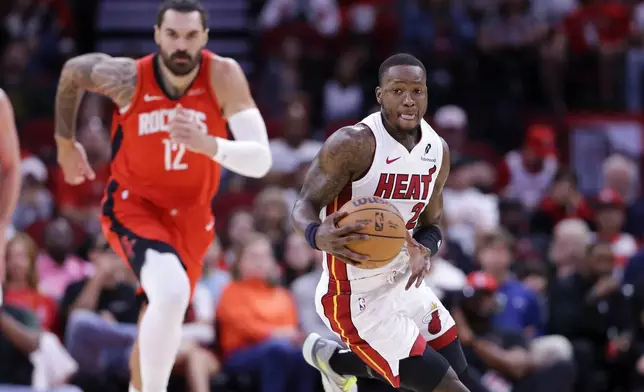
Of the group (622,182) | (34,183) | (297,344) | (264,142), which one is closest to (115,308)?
(297,344)

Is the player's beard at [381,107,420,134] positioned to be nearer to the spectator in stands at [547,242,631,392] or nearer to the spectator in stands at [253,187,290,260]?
the spectator in stands at [547,242,631,392]

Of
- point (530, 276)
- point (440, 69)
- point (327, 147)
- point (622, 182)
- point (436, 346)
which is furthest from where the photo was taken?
point (440, 69)

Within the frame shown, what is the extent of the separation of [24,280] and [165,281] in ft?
11.1

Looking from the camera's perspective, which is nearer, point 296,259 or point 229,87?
point 229,87

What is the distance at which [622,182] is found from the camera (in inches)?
463

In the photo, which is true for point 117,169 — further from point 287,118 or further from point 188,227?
point 287,118

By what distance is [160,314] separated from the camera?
5.93 m

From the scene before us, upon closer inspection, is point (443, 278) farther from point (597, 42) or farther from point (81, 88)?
point (597, 42)

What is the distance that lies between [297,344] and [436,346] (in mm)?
3396

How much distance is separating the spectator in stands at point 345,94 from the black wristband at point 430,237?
735 centimetres

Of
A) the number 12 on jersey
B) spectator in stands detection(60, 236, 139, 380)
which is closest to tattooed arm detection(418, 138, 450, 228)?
the number 12 on jersey

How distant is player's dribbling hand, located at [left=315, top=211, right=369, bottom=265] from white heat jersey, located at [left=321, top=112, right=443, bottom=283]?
0.38 meters

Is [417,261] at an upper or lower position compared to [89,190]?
upper

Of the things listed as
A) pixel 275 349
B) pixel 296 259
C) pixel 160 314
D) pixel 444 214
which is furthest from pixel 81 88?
pixel 444 214
